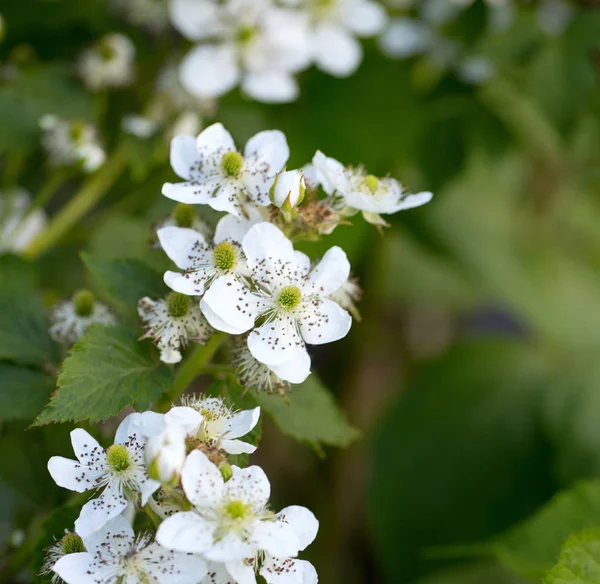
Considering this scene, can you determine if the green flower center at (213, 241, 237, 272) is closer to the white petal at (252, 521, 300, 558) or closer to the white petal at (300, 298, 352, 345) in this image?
the white petal at (300, 298, 352, 345)

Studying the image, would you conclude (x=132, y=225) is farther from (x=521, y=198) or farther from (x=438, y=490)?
(x=521, y=198)

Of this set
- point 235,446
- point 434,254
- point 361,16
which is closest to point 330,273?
point 235,446

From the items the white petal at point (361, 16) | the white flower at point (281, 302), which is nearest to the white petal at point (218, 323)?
the white flower at point (281, 302)

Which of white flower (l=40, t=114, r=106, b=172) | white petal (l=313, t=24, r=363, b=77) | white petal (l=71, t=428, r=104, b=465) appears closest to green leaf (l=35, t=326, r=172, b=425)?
white petal (l=71, t=428, r=104, b=465)

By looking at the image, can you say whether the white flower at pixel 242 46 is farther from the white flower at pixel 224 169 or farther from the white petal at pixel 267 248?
the white petal at pixel 267 248

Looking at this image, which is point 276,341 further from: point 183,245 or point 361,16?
point 361,16
